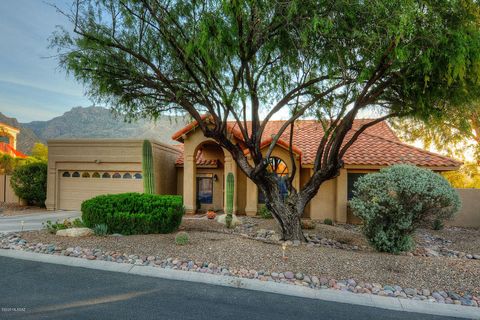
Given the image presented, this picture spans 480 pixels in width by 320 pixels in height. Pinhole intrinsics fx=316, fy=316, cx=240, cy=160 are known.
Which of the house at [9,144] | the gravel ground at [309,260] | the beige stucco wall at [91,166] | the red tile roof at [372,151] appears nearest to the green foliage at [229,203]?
the red tile roof at [372,151]

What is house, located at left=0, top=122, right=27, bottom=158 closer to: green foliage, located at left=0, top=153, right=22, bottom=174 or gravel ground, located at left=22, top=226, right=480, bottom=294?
green foliage, located at left=0, top=153, right=22, bottom=174

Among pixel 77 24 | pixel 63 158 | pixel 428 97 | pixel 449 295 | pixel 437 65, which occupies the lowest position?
pixel 449 295

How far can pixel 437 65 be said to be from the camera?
7.21m

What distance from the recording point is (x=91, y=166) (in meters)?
17.6

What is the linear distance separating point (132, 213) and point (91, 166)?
9637 mm

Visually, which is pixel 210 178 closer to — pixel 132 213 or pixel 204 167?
pixel 204 167

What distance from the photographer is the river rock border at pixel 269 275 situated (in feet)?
18.2

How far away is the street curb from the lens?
5070mm

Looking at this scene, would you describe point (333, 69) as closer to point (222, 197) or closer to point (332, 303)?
point (332, 303)

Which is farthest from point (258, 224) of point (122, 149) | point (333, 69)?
point (122, 149)

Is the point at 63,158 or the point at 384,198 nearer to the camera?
the point at 384,198

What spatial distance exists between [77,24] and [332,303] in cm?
899

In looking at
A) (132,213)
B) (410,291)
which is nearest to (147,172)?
(132,213)

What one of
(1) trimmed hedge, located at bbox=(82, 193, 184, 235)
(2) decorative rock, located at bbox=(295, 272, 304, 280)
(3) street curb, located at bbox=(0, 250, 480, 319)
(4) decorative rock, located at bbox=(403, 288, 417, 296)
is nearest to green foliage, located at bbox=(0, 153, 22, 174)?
(1) trimmed hedge, located at bbox=(82, 193, 184, 235)
